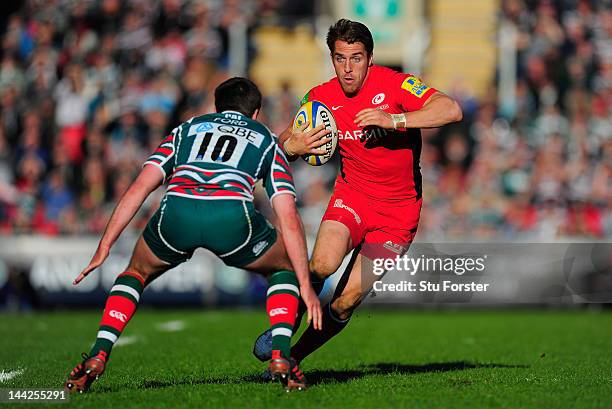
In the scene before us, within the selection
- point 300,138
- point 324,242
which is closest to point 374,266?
point 324,242

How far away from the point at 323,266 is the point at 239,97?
60.9 inches

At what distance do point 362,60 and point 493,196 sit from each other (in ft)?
35.7

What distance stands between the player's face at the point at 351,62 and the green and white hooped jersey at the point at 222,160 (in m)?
1.32

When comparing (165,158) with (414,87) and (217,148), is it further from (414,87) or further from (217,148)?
(414,87)

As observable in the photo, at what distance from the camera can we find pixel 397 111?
8.44 m

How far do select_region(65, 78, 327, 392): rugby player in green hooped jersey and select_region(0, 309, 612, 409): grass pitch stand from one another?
0.49m

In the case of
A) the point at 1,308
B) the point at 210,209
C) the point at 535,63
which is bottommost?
the point at 1,308

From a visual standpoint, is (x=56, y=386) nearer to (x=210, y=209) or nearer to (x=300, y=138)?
(x=210, y=209)

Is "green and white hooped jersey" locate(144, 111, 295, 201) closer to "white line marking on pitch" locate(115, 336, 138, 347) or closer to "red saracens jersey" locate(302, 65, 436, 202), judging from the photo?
"red saracens jersey" locate(302, 65, 436, 202)

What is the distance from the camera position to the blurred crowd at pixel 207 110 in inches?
734

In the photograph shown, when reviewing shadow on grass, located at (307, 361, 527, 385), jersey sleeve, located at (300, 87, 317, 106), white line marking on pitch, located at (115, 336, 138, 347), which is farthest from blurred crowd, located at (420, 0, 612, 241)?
jersey sleeve, located at (300, 87, 317, 106)

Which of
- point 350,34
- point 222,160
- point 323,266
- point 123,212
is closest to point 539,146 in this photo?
point 350,34

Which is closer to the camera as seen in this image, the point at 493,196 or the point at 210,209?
the point at 210,209

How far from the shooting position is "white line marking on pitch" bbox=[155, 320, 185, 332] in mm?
13875
